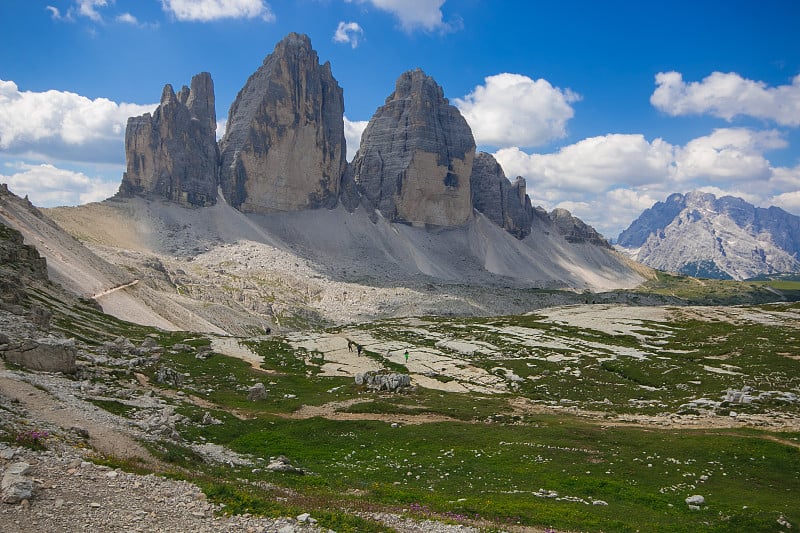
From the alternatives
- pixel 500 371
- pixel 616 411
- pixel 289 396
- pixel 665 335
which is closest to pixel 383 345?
pixel 500 371

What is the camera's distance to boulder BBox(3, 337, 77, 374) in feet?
94.6

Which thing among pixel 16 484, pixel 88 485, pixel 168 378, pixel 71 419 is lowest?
pixel 168 378

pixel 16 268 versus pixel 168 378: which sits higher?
pixel 16 268

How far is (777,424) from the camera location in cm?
3428

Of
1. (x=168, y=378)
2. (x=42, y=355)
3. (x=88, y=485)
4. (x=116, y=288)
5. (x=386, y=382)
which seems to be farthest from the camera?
(x=116, y=288)

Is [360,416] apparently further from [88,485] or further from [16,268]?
[16,268]

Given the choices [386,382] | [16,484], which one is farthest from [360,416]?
[16,484]

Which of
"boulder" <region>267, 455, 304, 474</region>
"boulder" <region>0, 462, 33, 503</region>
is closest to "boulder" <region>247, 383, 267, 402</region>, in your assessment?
"boulder" <region>267, 455, 304, 474</region>

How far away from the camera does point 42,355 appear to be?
2958cm

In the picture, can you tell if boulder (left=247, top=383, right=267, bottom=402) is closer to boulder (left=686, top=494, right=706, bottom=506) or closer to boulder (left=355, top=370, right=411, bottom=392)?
boulder (left=355, top=370, right=411, bottom=392)

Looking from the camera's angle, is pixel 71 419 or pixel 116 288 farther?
pixel 116 288

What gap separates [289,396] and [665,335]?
60519 mm

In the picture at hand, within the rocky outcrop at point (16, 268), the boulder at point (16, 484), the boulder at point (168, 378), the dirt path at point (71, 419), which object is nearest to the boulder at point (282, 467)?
the dirt path at point (71, 419)

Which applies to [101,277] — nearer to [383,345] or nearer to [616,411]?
[383,345]
